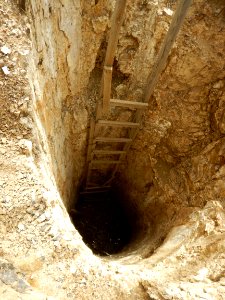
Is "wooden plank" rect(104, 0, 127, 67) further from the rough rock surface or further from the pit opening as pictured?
the pit opening

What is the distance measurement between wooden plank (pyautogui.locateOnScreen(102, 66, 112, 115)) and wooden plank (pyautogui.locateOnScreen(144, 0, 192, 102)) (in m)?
0.63

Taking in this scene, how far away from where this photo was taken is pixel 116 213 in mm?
5527

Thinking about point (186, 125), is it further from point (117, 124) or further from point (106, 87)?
point (106, 87)

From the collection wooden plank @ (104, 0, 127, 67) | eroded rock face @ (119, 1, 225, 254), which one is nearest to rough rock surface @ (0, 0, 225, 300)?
eroded rock face @ (119, 1, 225, 254)

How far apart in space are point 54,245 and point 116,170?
10.7ft

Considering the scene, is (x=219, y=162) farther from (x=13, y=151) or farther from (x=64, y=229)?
(x=13, y=151)

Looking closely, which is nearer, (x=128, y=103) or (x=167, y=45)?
(x=167, y=45)

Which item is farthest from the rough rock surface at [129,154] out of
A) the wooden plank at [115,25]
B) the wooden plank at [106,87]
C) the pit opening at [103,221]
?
the pit opening at [103,221]

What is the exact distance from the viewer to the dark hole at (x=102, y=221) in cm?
489

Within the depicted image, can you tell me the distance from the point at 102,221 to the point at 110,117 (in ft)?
8.09

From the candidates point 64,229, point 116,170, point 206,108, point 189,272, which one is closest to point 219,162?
point 206,108

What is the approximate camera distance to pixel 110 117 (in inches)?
156

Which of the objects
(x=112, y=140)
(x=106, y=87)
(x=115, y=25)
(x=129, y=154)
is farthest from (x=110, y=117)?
(x=115, y=25)

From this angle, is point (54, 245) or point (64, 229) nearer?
point (54, 245)
